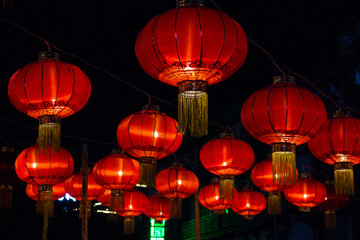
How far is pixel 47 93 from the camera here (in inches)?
191

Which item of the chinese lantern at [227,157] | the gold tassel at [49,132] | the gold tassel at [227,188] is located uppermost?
the chinese lantern at [227,157]

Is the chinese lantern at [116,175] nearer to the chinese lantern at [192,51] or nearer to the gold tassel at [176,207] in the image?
the gold tassel at [176,207]

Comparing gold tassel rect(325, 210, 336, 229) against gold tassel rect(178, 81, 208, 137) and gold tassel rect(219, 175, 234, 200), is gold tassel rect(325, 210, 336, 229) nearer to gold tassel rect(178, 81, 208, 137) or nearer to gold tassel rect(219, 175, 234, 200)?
gold tassel rect(219, 175, 234, 200)

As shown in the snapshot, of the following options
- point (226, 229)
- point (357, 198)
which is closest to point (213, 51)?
point (357, 198)

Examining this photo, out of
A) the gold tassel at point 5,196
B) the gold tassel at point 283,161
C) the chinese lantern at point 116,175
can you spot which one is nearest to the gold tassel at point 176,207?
the chinese lantern at point 116,175

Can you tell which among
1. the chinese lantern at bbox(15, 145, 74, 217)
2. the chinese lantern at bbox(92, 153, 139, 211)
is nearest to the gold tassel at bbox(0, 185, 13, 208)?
the chinese lantern at bbox(15, 145, 74, 217)

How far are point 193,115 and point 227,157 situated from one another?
9.56 feet

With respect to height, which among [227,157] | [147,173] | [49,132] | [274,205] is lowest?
[274,205]

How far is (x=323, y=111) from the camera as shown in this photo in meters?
5.11

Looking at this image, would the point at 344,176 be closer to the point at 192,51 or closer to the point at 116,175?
the point at 192,51

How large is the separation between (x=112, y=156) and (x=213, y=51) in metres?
4.38

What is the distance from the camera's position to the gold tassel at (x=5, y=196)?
7.95 m

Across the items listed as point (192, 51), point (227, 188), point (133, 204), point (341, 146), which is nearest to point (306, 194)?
point (227, 188)

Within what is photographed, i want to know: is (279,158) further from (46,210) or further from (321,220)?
(321,220)
